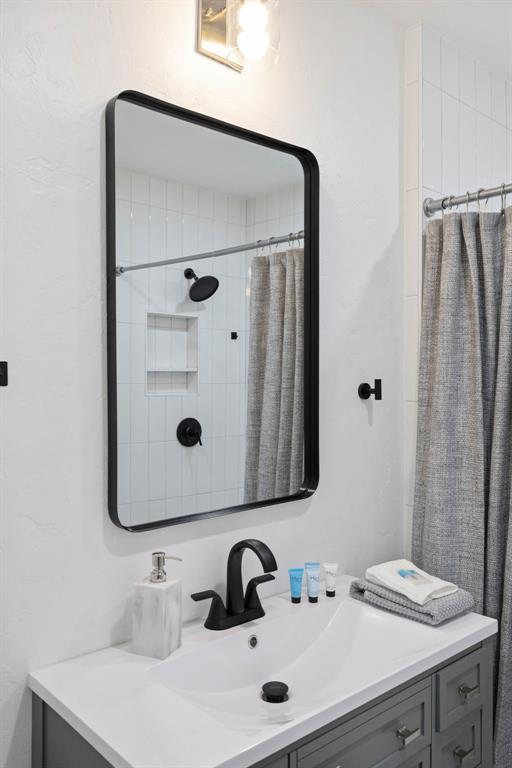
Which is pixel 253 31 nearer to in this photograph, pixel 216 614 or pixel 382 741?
pixel 216 614

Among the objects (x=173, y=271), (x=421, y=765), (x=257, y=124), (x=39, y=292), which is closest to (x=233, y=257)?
(x=173, y=271)

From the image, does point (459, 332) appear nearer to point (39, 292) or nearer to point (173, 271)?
point (173, 271)

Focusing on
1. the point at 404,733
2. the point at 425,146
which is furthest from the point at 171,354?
the point at 425,146

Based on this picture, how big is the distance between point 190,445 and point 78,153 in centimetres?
64

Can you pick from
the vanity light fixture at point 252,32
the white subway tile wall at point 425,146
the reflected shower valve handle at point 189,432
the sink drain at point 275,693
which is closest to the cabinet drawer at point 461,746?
the sink drain at point 275,693

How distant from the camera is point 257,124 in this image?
153 cm

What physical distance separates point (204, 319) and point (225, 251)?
0.56 feet

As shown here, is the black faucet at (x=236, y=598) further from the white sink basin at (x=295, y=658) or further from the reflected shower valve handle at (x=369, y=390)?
the reflected shower valve handle at (x=369, y=390)

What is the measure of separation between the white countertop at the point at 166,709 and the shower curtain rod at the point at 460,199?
1.16 m

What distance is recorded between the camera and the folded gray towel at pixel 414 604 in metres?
1.41

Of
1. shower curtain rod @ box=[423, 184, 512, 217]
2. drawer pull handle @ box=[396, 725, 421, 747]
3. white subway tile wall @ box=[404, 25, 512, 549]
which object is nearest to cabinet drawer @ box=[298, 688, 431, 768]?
drawer pull handle @ box=[396, 725, 421, 747]

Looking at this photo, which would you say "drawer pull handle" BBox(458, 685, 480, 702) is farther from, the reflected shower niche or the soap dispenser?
the reflected shower niche

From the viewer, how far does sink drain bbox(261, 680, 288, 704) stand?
4.08 ft

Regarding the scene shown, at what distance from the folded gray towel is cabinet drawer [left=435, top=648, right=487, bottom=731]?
97 mm
